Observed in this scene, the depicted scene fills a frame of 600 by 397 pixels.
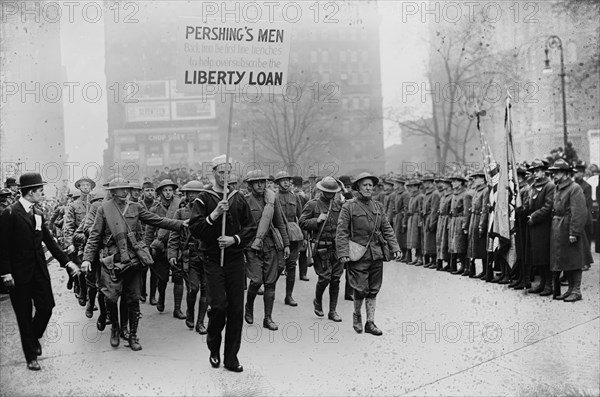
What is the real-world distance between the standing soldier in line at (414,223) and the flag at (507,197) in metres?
4.12

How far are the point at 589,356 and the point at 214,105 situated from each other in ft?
147

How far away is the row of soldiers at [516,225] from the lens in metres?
9.68

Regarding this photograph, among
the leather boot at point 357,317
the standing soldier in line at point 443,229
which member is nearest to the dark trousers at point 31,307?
the leather boot at point 357,317

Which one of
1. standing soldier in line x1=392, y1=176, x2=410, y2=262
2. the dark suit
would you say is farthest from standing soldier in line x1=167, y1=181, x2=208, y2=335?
standing soldier in line x1=392, y1=176, x2=410, y2=262

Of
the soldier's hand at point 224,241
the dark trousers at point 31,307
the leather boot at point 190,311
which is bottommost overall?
the leather boot at point 190,311

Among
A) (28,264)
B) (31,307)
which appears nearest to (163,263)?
(31,307)

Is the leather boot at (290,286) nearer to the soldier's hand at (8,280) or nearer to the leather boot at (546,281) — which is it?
the leather boot at (546,281)

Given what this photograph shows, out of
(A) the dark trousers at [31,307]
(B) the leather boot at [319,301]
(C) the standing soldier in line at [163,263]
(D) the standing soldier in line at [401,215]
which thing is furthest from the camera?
(D) the standing soldier in line at [401,215]

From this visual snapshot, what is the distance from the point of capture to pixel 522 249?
1080cm

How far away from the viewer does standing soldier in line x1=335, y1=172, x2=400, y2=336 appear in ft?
26.6

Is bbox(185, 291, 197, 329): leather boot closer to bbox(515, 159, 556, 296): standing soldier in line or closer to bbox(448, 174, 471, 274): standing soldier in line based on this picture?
bbox(515, 159, 556, 296): standing soldier in line

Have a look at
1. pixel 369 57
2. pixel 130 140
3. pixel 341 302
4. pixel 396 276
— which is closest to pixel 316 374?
pixel 341 302

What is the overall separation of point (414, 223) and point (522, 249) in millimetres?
4610

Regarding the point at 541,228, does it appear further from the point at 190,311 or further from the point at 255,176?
the point at 190,311
